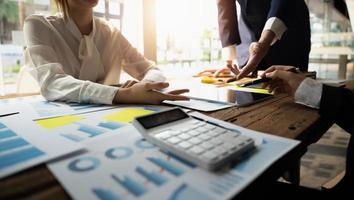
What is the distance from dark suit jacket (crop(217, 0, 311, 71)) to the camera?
1.35m

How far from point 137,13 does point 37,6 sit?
61cm

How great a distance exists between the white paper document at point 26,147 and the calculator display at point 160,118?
106 millimetres

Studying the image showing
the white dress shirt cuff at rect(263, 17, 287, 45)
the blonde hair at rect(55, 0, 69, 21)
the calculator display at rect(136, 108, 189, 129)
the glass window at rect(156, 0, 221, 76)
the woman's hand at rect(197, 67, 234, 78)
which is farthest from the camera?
the glass window at rect(156, 0, 221, 76)

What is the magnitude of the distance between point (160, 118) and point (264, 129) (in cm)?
20

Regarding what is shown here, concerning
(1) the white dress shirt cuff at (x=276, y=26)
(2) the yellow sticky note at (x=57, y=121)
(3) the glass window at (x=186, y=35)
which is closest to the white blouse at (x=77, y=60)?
(2) the yellow sticky note at (x=57, y=121)

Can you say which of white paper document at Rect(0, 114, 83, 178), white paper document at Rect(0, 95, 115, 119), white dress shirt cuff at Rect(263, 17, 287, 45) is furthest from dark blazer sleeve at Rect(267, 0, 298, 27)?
white paper document at Rect(0, 114, 83, 178)

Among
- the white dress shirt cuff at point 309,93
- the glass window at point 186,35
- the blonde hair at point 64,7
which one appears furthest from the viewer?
the glass window at point 186,35

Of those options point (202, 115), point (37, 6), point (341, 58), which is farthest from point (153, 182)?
point (341, 58)

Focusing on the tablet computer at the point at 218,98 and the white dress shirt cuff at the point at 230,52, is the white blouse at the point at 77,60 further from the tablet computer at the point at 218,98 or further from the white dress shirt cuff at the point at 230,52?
the white dress shirt cuff at the point at 230,52

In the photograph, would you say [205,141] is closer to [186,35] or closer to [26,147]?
[26,147]

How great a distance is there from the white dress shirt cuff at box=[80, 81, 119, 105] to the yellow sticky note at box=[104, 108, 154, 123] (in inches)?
2.8

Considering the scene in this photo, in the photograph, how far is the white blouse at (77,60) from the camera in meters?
0.73

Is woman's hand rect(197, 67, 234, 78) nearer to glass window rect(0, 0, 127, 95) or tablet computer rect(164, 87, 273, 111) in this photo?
tablet computer rect(164, 87, 273, 111)

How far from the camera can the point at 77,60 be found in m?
1.02
